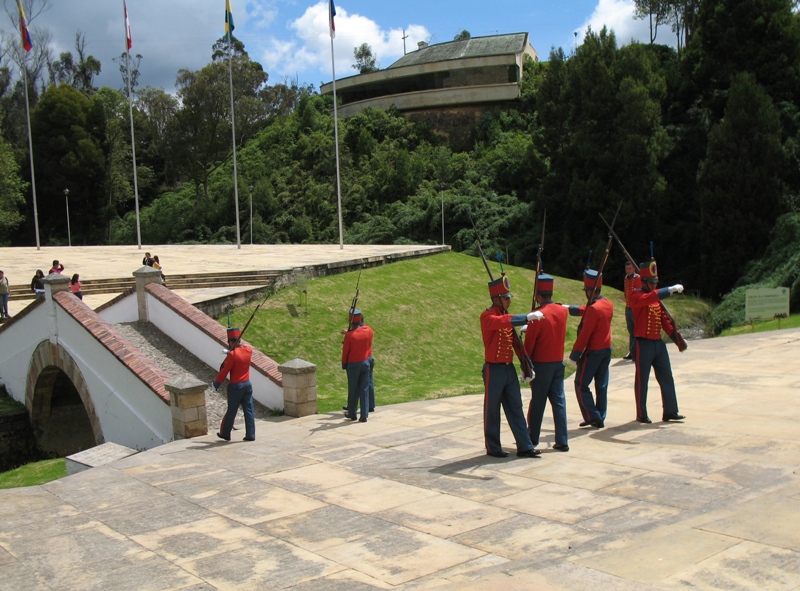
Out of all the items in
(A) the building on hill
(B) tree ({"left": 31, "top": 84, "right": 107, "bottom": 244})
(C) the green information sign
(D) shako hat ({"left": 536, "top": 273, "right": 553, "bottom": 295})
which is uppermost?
(A) the building on hill

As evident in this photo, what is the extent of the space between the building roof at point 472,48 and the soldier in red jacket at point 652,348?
164 feet

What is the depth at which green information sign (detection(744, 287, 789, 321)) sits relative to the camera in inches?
782

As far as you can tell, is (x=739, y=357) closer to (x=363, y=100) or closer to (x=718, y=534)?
(x=718, y=534)

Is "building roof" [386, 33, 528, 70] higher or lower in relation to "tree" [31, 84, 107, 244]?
higher

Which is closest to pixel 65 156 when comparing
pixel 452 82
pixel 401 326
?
pixel 452 82

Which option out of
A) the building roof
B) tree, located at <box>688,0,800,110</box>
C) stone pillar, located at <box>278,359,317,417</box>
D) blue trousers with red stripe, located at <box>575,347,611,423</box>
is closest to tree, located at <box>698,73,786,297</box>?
tree, located at <box>688,0,800,110</box>

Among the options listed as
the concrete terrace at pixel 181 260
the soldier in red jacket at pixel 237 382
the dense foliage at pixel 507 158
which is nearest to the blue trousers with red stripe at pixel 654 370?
the soldier in red jacket at pixel 237 382

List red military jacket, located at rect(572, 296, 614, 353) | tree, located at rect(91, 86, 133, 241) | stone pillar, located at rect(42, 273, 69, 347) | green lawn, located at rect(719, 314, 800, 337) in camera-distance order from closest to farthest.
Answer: red military jacket, located at rect(572, 296, 614, 353) → stone pillar, located at rect(42, 273, 69, 347) → green lawn, located at rect(719, 314, 800, 337) → tree, located at rect(91, 86, 133, 241)

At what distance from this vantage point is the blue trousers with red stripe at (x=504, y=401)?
25.5 feet

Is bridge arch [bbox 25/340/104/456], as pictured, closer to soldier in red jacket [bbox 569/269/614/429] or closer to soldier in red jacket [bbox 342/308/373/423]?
soldier in red jacket [bbox 342/308/373/423]

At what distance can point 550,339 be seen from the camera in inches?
315

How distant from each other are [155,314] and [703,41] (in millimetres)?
32030

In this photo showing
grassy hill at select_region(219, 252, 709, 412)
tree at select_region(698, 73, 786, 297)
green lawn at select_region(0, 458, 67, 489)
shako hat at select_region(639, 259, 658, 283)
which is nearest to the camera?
shako hat at select_region(639, 259, 658, 283)

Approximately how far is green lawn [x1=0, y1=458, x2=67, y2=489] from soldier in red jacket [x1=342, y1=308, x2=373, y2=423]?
4.76m
